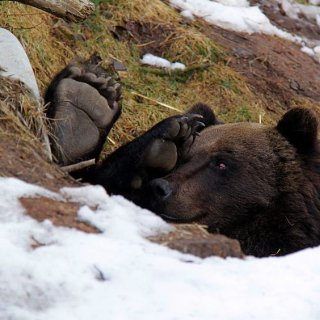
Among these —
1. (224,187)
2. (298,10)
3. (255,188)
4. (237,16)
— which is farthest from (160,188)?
(298,10)

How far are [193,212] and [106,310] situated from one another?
2158mm

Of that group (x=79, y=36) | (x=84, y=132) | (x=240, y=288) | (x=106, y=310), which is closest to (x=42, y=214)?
(x=106, y=310)

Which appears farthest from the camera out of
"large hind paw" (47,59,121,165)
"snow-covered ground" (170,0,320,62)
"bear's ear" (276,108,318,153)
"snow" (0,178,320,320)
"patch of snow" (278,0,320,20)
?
"patch of snow" (278,0,320,20)

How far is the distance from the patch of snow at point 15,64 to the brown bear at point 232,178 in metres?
0.16

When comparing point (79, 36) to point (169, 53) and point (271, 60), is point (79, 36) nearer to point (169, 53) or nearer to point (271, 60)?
point (169, 53)

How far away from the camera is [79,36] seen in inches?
285

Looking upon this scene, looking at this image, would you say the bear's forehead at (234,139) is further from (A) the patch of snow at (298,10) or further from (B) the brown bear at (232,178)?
(A) the patch of snow at (298,10)

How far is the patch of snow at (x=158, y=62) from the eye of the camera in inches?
305

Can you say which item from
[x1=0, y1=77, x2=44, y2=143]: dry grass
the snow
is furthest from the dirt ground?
the snow

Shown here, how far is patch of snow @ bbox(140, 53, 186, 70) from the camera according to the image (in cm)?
774

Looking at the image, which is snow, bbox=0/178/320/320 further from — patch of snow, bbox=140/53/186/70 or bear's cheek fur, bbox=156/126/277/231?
patch of snow, bbox=140/53/186/70

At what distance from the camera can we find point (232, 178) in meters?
4.99

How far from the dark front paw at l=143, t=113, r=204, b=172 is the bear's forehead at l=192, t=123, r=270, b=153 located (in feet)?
0.95

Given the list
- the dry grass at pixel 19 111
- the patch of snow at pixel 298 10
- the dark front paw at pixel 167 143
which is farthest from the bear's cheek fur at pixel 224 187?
the patch of snow at pixel 298 10
